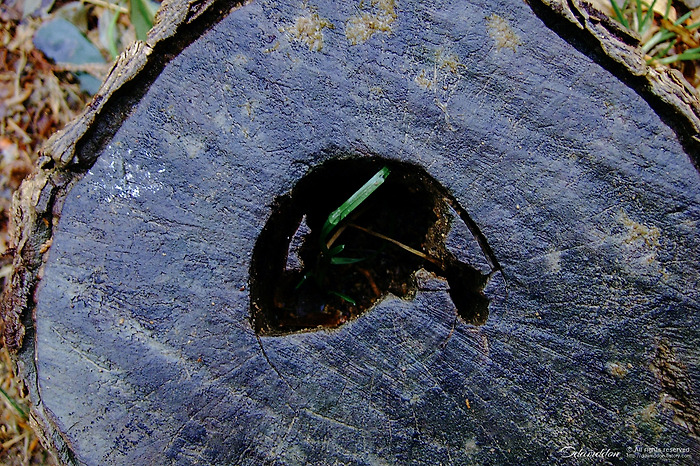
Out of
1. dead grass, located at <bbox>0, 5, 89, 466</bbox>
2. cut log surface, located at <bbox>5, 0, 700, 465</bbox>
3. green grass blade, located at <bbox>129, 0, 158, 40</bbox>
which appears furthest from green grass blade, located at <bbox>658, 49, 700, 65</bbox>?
dead grass, located at <bbox>0, 5, 89, 466</bbox>

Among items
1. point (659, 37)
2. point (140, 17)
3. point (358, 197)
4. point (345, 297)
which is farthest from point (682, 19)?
point (140, 17)

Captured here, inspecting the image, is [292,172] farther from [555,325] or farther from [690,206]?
[690,206]

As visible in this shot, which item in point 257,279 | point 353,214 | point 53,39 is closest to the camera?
point 257,279

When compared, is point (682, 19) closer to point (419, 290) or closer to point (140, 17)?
point (419, 290)

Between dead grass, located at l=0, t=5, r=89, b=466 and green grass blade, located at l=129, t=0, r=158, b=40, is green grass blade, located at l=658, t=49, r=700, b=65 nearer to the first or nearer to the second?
green grass blade, located at l=129, t=0, r=158, b=40

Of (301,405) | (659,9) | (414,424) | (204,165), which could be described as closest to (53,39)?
(204,165)

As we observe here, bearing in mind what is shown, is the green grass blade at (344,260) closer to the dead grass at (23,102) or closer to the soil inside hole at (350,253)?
the soil inside hole at (350,253)
